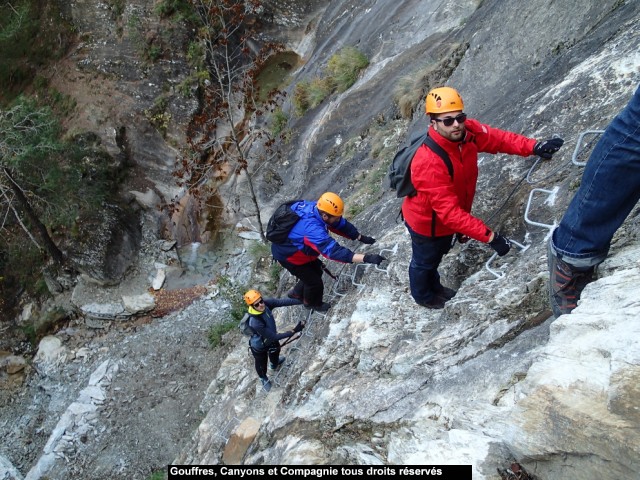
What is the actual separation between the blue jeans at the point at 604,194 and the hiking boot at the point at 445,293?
6.99 feet

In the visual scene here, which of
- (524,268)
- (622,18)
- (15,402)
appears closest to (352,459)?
(524,268)

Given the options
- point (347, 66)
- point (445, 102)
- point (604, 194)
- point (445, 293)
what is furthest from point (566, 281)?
point (347, 66)

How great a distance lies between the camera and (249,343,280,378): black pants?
738 centimetres

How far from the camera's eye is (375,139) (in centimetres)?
1159

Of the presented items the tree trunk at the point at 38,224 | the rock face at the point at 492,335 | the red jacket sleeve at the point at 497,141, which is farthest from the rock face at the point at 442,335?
the tree trunk at the point at 38,224

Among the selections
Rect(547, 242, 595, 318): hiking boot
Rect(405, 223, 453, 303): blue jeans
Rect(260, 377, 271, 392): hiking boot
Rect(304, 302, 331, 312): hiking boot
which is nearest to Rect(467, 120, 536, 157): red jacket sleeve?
Rect(405, 223, 453, 303): blue jeans

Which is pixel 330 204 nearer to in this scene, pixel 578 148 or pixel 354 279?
pixel 354 279

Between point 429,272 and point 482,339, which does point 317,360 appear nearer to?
point 429,272

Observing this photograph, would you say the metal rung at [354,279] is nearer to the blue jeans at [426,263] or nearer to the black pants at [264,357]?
the blue jeans at [426,263]

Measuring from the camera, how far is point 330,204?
5.77 m

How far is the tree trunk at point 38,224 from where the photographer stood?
14.5 metres

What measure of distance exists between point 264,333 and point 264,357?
55cm
